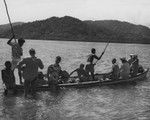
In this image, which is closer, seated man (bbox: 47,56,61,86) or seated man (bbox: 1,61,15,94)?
seated man (bbox: 1,61,15,94)

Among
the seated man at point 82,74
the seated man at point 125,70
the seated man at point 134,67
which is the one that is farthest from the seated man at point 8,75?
the seated man at point 134,67

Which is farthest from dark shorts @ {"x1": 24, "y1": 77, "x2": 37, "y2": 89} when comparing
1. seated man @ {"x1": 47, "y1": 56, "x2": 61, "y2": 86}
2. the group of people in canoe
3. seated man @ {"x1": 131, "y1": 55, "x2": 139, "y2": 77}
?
seated man @ {"x1": 131, "y1": 55, "x2": 139, "y2": 77}

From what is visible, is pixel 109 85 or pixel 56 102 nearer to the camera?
pixel 56 102

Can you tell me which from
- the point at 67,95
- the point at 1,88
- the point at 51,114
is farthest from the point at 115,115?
the point at 1,88

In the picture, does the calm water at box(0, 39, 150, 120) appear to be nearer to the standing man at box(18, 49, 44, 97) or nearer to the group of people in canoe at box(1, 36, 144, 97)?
the group of people in canoe at box(1, 36, 144, 97)

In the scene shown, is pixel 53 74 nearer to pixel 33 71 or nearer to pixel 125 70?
pixel 33 71

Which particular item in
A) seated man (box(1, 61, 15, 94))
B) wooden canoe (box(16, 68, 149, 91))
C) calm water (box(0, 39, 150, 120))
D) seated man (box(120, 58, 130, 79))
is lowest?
calm water (box(0, 39, 150, 120))

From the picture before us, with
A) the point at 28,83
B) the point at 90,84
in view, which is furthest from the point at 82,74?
the point at 28,83

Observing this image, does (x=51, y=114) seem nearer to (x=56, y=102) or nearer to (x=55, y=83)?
(x=56, y=102)

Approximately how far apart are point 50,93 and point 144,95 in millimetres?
6125

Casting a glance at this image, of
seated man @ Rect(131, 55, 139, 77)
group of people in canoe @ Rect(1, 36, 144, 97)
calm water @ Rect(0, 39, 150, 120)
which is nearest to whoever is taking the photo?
calm water @ Rect(0, 39, 150, 120)

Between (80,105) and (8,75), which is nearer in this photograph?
(8,75)

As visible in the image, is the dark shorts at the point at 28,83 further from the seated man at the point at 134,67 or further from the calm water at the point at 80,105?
the seated man at the point at 134,67

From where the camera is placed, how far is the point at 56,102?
17531 mm
